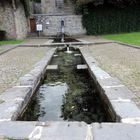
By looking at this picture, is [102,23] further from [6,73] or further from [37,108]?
[37,108]

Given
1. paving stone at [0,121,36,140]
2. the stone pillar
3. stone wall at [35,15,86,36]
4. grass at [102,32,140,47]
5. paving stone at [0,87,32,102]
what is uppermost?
the stone pillar

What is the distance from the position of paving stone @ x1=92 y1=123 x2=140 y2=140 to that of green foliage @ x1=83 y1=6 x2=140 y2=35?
22.8 m

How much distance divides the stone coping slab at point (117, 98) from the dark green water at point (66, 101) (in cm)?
37

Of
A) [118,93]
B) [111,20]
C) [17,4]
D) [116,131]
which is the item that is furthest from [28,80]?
[111,20]

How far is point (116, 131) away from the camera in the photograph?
3676 millimetres

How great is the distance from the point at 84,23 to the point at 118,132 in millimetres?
23350

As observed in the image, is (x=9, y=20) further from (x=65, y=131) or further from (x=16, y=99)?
(x=65, y=131)

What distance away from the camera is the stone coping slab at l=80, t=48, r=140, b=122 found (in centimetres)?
441

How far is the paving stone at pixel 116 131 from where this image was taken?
3.46m

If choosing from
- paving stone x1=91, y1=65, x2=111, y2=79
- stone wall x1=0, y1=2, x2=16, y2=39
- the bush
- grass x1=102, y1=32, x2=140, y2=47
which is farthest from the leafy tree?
paving stone x1=91, y1=65, x2=111, y2=79

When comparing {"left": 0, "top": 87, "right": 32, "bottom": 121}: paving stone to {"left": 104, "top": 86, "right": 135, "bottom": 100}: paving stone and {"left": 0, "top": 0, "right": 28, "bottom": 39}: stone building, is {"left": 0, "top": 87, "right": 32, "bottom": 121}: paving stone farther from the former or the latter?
{"left": 0, "top": 0, "right": 28, "bottom": 39}: stone building

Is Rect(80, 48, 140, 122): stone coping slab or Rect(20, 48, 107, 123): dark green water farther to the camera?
Rect(20, 48, 107, 123): dark green water

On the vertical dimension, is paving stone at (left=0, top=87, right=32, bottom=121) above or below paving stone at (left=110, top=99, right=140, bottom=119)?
below

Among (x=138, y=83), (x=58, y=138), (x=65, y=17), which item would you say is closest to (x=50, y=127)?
(x=58, y=138)
